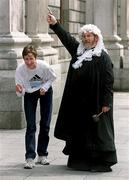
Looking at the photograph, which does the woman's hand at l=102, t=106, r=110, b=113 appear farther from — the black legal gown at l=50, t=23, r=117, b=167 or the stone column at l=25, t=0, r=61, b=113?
the stone column at l=25, t=0, r=61, b=113

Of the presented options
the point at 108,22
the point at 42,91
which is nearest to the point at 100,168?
the point at 42,91

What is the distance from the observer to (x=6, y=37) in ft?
41.6

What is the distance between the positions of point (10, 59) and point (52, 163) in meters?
3.97

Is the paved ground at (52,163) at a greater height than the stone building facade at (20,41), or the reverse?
the stone building facade at (20,41)

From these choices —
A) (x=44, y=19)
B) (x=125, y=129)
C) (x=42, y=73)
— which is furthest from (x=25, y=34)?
(x=42, y=73)

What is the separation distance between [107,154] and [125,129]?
4.71 m

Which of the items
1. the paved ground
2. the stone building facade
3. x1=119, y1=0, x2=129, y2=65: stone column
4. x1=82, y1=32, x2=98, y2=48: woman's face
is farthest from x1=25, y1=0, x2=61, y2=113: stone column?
x1=119, y1=0, x2=129, y2=65: stone column

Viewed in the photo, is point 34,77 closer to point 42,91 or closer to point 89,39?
point 42,91

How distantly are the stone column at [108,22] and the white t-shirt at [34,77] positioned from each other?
15919 millimetres

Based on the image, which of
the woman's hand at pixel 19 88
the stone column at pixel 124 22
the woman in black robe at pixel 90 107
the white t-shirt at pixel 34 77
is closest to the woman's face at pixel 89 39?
the woman in black robe at pixel 90 107

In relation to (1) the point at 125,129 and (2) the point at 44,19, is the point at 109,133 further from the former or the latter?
(2) the point at 44,19

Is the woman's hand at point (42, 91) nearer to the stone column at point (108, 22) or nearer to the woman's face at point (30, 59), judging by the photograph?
the woman's face at point (30, 59)

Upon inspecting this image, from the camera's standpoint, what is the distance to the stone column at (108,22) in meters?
24.4

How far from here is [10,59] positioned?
1254cm
